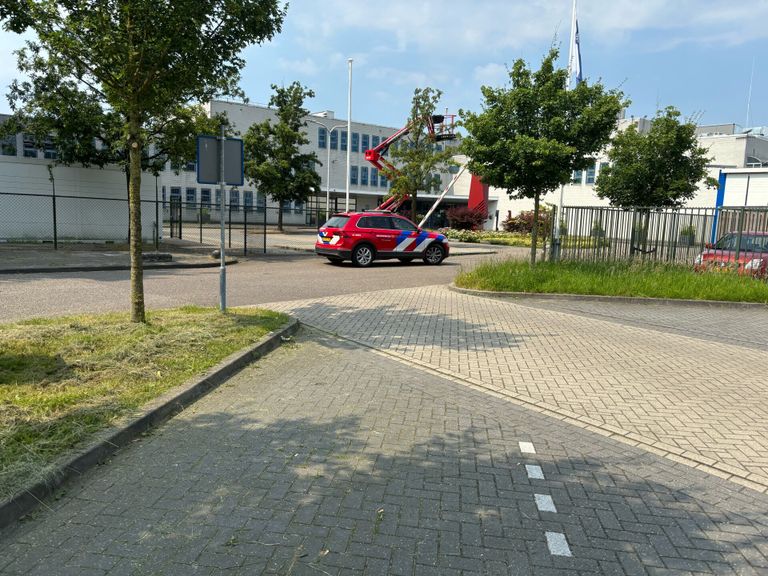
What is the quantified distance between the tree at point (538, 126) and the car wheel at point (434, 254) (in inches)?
238

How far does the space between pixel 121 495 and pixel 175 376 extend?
212cm

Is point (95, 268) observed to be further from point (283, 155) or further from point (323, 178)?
point (323, 178)

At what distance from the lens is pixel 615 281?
41.3 feet

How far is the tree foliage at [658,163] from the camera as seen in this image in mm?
18594

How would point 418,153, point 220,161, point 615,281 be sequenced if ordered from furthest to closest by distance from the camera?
point 418,153 < point 615,281 < point 220,161

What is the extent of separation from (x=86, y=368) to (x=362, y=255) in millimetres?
13528

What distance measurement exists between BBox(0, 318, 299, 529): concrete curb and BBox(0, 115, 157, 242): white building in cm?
1781

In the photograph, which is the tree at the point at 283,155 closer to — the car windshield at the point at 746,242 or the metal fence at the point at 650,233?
the metal fence at the point at 650,233

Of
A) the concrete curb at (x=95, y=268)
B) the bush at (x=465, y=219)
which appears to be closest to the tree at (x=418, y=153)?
the bush at (x=465, y=219)

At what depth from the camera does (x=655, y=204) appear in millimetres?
19531

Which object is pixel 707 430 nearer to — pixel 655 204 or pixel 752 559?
pixel 752 559

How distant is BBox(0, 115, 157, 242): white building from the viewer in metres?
22.2

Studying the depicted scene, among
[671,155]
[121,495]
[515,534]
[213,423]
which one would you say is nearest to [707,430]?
[515,534]

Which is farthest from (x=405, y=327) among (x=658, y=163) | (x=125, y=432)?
(x=658, y=163)
